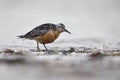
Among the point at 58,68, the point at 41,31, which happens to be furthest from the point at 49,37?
the point at 58,68

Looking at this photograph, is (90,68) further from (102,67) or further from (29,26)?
(29,26)

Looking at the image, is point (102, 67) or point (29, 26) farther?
point (29, 26)

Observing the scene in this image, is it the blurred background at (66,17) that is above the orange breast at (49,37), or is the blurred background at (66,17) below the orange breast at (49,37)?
above

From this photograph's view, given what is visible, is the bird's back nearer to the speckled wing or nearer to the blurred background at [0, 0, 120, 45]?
the speckled wing

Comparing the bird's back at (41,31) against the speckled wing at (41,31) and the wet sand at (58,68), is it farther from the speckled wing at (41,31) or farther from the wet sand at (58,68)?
the wet sand at (58,68)

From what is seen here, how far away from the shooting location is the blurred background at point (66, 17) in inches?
891

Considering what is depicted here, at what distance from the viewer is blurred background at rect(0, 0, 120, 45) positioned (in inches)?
891

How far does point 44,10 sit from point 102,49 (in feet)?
39.2

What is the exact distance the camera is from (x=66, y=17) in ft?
90.3

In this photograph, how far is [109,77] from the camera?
11570 mm

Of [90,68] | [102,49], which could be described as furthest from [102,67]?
[102,49]

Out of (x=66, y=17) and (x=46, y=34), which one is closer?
(x=46, y=34)

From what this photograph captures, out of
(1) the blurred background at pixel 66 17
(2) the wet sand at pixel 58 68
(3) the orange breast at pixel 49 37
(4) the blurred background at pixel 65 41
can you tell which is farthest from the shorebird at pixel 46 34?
(2) the wet sand at pixel 58 68

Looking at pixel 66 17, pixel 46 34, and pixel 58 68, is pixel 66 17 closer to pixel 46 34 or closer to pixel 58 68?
pixel 46 34
